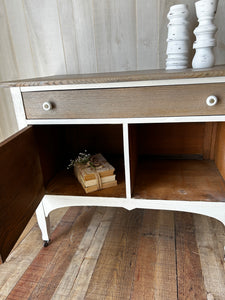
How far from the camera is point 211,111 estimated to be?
80 cm

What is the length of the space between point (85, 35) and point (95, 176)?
716 millimetres

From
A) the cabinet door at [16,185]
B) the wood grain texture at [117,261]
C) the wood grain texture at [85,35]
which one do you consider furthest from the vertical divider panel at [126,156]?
the wood grain texture at [85,35]

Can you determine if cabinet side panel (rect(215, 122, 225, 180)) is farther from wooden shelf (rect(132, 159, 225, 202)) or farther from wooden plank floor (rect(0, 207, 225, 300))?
wooden plank floor (rect(0, 207, 225, 300))

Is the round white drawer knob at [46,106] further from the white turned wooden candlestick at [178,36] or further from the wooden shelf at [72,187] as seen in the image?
the white turned wooden candlestick at [178,36]

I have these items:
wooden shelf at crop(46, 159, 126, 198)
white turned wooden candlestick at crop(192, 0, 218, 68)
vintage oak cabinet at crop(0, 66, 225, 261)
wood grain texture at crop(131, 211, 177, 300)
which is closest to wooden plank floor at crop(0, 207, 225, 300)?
wood grain texture at crop(131, 211, 177, 300)

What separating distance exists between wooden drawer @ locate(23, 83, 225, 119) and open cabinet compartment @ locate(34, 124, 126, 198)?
15cm

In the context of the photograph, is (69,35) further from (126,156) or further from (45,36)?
(126,156)

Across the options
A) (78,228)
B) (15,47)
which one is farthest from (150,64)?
(78,228)

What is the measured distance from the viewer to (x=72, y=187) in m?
1.11

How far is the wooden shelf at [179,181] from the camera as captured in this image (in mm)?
973

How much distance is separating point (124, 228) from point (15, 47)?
1.15 metres

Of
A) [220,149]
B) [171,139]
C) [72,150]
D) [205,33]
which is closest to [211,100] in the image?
[205,33]

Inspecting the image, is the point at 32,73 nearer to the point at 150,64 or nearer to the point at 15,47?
the point at 15,47

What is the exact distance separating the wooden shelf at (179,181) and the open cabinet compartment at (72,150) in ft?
0.34
